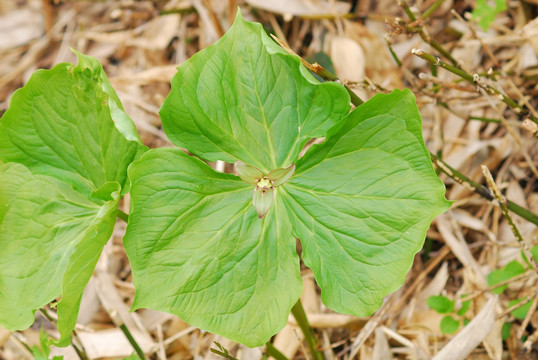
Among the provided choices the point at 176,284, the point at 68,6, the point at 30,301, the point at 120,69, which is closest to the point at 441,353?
the point at 176,284

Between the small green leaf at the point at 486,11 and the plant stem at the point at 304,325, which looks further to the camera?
the small green leaf at the point at 486,11

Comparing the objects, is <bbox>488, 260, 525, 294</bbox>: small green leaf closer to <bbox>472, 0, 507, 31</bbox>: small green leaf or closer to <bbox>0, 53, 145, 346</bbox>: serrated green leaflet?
<bbox>472, 0, 507, 31</bbox>: small green leaf

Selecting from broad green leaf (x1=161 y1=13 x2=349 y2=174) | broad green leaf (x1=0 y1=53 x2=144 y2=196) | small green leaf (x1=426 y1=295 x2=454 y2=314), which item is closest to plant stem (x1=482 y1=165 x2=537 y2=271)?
small green leaf (x1=426 y1=295 x2=454 y2=314)

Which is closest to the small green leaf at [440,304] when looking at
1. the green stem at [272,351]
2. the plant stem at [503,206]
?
the plant stem at [503,206]

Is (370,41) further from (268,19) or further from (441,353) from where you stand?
(441,353)

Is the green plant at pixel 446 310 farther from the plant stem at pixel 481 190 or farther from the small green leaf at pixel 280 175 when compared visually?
the small green leaf at pixel 280 175

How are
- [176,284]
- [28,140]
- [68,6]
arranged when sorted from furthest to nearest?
[68,6] < [28,140] < [176,284]

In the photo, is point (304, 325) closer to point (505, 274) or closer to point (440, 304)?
point (440, 304)
